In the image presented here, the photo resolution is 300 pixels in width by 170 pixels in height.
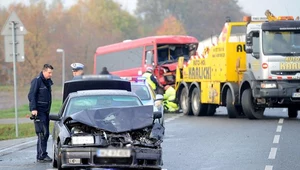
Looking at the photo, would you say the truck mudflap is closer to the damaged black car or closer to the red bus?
the damaged black car

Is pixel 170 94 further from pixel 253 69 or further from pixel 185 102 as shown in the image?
pixel 253 69

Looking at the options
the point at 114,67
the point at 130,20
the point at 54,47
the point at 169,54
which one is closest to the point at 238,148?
the point at 169,54

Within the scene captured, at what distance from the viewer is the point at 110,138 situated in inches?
512

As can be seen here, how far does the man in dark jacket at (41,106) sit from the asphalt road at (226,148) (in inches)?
12.0

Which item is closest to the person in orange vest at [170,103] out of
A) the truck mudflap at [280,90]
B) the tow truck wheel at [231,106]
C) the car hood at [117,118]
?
the tow truck wheel at [231,106]

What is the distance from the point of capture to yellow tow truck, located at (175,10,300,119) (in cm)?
2594

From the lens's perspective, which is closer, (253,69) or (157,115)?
(157,115)

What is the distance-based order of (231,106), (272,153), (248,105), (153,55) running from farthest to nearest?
(153,55), (231,106), (248,105), (272,153)

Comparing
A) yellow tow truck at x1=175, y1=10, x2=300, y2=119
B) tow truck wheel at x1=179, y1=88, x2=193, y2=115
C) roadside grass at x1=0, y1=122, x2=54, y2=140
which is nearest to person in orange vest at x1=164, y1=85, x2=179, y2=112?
tow truck wheel at x1=179, y1=88, x2=193, y2=115

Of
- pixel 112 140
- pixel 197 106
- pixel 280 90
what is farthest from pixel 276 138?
pixel 197 106

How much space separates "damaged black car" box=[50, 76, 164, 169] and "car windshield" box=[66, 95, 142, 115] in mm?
377

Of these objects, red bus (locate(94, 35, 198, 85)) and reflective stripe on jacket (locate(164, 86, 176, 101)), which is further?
red bus (locate(94, 35, 198, 85))

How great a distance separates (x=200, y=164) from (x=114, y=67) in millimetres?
36452

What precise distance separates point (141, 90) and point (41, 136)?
7.45 meters
